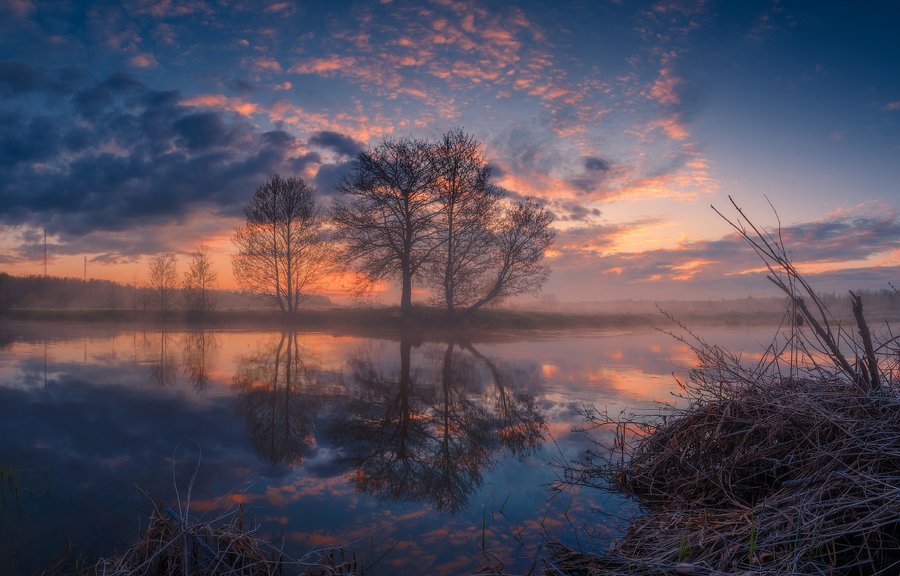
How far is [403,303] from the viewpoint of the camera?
22.5 meters

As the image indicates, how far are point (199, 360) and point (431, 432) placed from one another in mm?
8780

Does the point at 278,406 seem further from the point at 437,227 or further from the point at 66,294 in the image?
the point at 66,294

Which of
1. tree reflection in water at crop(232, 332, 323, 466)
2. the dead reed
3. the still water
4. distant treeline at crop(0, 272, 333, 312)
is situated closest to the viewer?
the dead reed

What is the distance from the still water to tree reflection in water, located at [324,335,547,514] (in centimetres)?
2

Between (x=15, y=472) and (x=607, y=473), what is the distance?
17.8ft

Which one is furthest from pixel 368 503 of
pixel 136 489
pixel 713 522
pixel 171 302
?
pixel 171 302

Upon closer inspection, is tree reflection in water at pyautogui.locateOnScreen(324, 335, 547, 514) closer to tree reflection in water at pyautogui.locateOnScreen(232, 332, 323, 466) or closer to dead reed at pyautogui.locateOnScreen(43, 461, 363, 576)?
tree reflection in water at pyautogui.locateOnScreen(232, 332, 323, 466)

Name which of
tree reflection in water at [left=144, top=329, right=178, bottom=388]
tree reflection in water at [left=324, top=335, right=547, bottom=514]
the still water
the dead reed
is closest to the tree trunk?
tree reflection in water at [left=144, top=329, right=178, bottom=388]

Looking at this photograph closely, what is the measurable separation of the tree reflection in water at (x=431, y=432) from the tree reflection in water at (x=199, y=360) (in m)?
2.97

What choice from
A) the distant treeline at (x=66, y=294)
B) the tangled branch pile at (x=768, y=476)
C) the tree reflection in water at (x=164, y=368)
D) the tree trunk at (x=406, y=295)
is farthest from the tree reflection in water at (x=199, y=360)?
the distant treeline at (x=66, y=294)

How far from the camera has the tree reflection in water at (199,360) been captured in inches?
330

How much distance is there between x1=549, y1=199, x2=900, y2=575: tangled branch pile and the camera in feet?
7.45

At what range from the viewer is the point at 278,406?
6438 millimetres

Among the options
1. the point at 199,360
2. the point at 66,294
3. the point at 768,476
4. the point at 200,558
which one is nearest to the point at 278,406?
the point at 200,558
